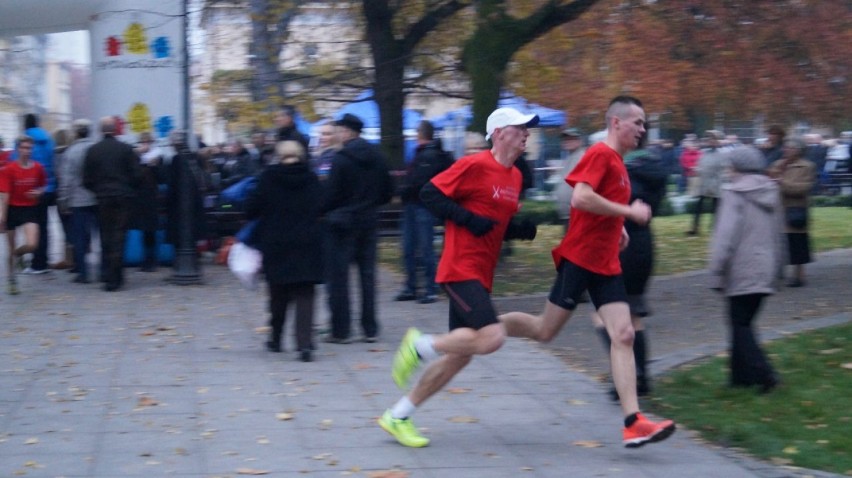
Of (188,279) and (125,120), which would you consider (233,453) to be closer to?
(188,279)

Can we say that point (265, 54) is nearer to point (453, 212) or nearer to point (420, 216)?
point (420, 216)

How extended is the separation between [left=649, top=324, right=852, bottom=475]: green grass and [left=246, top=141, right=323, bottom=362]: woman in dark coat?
9.17ft

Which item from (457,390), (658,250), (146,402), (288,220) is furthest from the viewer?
(658,250)

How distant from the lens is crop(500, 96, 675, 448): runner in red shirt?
636 cm

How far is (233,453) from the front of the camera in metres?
6.48

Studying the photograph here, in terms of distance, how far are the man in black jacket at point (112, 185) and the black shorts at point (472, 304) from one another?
746cm

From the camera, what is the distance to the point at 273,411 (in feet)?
24.6

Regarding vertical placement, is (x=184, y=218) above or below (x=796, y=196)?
below

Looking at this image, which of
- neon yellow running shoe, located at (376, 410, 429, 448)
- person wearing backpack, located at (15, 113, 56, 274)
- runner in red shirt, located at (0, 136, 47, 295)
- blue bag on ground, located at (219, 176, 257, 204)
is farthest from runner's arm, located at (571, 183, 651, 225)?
blue bag on ground, located at (219, 176, 257, 204)

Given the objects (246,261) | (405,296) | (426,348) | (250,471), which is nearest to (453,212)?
(426,348)

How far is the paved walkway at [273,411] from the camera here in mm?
6289

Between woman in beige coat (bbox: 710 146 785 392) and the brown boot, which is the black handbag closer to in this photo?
woman in beige coat (bbox: 710 146 785 392)

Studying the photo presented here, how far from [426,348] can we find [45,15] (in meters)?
10.8

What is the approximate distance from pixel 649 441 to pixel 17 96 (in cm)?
3770
